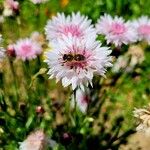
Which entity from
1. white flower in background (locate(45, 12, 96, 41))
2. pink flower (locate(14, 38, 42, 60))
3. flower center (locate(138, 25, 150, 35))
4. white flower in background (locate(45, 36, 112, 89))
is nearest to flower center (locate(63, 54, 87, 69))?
white flower in background (locate(45, 36, 112, 89))

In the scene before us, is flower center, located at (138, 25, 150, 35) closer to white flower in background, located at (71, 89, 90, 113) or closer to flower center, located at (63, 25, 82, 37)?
white flower in background, located at (71, 89, 90, 113)

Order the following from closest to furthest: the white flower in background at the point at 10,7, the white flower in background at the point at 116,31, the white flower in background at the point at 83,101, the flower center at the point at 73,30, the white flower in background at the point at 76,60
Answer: the white flower in background at the point at 76,60, the flower center at the point at 73,30, the white flower in background at the point at 116,31, the white flower in background at the point at 10,7, the white flower in background at the point at 83,101

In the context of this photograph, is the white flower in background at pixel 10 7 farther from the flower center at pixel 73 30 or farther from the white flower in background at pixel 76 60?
the white flower in background at pixel 76 60

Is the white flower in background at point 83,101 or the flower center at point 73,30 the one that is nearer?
the flower center at point 73,30

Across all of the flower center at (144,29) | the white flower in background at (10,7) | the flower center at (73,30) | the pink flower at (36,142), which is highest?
the white flower in background at (10,7)

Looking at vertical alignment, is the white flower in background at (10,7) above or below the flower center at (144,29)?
above

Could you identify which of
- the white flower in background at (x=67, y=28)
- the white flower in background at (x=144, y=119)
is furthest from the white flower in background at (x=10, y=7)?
the white flower in background at (x=144, y=119)

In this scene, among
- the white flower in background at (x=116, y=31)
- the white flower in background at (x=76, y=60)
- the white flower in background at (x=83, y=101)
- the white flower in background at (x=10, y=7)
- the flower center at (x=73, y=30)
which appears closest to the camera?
the white flower in background at (x=76, y=60)
